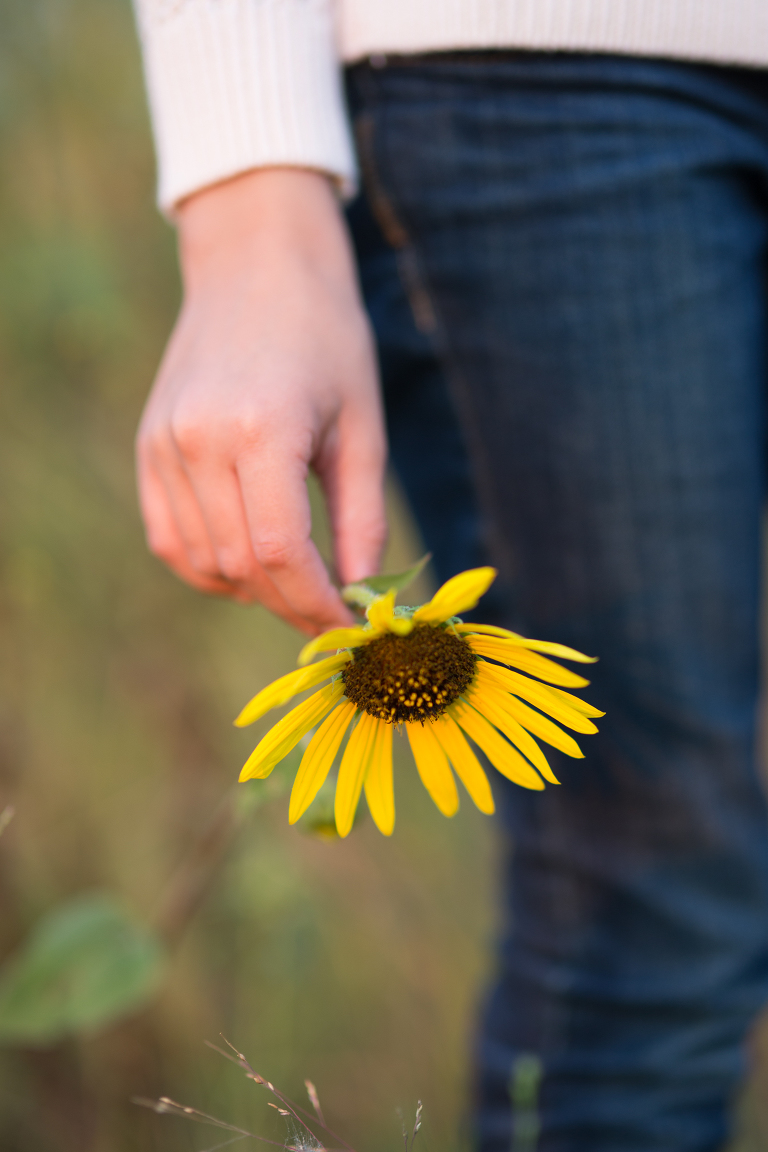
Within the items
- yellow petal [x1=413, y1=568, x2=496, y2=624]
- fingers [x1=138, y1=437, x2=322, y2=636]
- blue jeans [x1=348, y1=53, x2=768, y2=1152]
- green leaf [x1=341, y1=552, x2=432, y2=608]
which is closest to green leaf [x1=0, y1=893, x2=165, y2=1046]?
blue jeans [x1=348, y1=53, x2=768, y2=1152]

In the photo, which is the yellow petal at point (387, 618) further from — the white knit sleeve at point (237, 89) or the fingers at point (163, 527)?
the white knit sleeve at point (237, 89)

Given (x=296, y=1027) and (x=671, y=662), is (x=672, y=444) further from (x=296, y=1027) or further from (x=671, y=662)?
(x=296, y=1027)

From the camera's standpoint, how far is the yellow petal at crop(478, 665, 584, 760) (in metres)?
0.51

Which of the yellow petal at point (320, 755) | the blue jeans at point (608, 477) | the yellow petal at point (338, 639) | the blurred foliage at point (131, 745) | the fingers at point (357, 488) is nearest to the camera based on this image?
the yellow petal at point (338, 639)

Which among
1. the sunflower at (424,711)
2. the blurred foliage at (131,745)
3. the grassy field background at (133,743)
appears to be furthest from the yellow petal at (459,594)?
the grassy field background at (133,743)

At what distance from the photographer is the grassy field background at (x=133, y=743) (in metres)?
1.39

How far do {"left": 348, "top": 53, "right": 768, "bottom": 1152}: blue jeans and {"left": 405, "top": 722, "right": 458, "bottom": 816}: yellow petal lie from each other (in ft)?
1.25

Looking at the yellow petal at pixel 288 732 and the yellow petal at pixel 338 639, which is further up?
the yellow petal at pixel 338 639

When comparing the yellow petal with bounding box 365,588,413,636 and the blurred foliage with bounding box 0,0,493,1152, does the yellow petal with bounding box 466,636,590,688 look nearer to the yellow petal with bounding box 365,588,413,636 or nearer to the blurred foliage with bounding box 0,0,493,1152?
the yellow petal with bounding box 365,588,413,636

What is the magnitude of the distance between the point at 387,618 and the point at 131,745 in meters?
1.31

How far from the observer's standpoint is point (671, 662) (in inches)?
35.7

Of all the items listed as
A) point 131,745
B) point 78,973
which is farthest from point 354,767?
point 131,745

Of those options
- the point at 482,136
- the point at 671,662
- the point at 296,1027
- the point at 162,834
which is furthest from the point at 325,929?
the point at 482,136

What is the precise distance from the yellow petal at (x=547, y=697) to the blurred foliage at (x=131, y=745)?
0.91m
